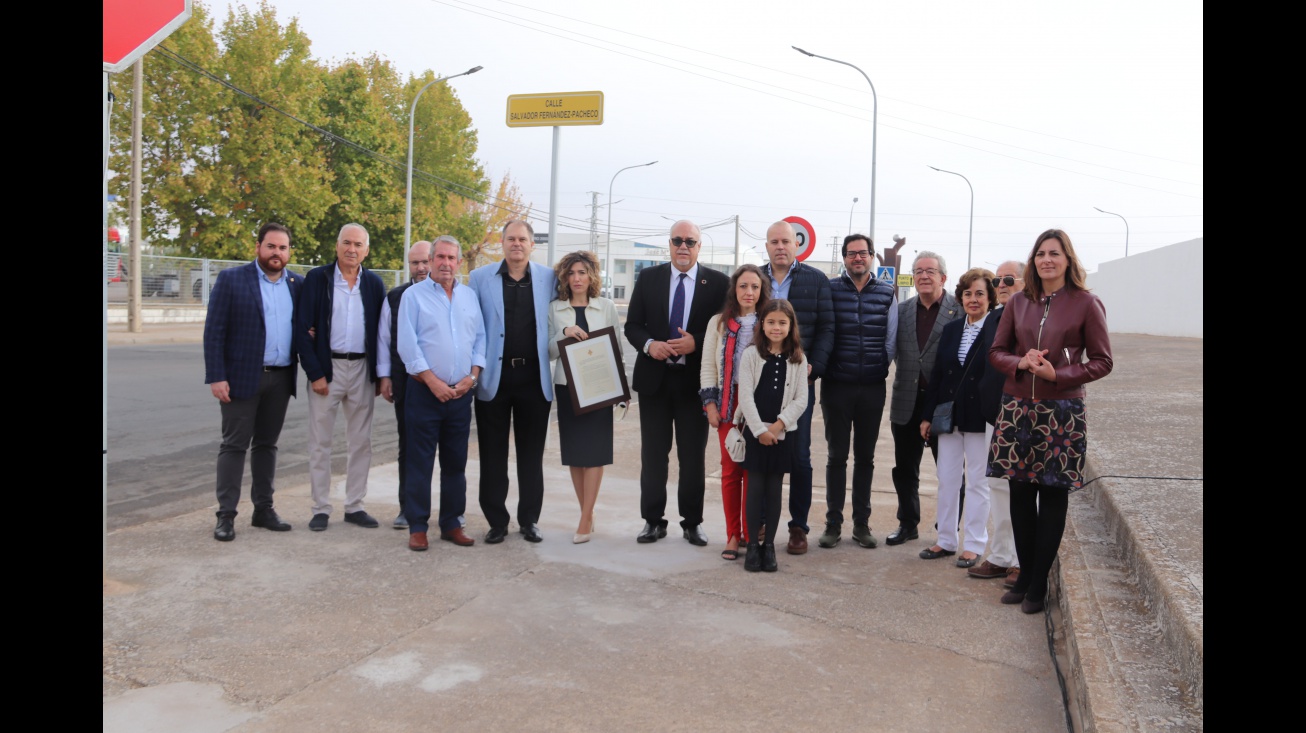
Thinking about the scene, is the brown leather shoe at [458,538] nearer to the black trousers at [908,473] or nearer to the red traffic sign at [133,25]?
the black trousers at [908,473]

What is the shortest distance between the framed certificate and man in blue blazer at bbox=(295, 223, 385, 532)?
1386 millimetres

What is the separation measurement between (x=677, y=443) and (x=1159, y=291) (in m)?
41.5

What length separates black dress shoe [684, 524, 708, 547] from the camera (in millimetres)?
6168

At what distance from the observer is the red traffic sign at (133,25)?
4.12m

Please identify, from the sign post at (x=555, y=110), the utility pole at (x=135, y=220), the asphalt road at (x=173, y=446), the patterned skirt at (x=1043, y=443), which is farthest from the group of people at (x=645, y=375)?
the utility pole at (x=135, y=220)

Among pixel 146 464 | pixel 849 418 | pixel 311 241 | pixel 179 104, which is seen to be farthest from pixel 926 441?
pixel 311 241

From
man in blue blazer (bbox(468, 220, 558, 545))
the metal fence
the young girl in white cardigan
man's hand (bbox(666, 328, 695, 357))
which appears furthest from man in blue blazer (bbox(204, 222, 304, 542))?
the metal fence

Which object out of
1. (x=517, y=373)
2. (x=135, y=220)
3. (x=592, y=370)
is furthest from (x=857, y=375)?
(x=135, y=220)

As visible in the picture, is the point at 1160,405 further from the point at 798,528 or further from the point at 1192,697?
the point at 1192,697

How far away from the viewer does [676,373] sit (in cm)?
632

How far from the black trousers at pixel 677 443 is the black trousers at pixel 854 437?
83 centimetres

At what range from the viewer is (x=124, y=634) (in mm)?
4230

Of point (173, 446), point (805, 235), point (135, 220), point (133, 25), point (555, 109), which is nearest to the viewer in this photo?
point (133, 25)

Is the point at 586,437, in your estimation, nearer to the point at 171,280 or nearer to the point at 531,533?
the point at 531,533
